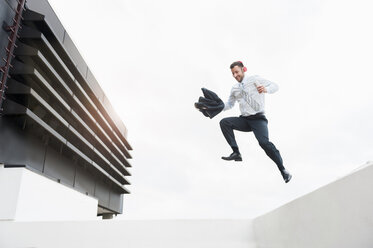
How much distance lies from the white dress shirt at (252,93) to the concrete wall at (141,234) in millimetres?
3066

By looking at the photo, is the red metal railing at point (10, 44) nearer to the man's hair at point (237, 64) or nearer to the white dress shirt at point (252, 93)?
the man's hair at point (237, 64)

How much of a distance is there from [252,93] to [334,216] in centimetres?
271

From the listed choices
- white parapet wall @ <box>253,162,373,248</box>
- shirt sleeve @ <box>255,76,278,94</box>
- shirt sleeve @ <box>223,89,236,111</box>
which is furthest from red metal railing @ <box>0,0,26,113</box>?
white parapet wall @ <box>253,162,373,248</box>

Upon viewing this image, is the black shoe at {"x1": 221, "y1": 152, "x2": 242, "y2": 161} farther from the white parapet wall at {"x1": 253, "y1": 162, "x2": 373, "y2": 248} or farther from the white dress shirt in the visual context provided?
the white parapet wall at {"x1": 253, "y1": 162, "x2": 373, "y2": 248}

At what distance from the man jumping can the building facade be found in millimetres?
8863

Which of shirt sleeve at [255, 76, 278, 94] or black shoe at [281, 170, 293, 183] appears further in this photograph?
shirt sleeve at [255, 76, 278, 94]

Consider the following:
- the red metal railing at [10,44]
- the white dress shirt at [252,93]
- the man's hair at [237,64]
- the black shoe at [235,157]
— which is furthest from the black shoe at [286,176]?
the red metal railing at [10,44]

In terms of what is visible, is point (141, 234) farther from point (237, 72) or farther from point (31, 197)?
point (31, 197)

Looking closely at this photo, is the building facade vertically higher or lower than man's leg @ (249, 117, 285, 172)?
higher

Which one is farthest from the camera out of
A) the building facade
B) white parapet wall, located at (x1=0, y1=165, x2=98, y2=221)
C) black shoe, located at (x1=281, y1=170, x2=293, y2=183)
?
the building facade

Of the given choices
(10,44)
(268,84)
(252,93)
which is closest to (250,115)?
(252,93)

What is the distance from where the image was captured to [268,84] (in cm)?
527

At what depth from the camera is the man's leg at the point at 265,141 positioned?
16.7 feet

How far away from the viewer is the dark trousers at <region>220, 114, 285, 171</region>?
5.10 m
